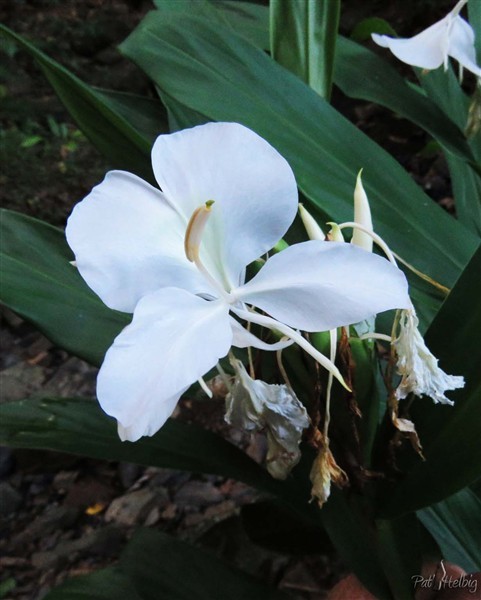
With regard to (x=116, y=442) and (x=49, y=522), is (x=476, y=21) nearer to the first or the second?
(x=116, y=442)

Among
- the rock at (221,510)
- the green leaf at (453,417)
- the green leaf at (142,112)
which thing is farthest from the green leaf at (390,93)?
the rock at (221,510)

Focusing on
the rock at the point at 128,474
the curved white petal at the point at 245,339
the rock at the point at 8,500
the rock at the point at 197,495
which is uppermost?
the curved white petal at the point at 245,339

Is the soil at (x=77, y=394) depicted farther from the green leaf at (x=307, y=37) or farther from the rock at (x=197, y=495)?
the green leaf at (x=307, y=37)

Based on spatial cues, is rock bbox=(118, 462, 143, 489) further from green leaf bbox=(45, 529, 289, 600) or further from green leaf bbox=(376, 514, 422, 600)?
green leaf bbox=(376, 514, 422, 600)

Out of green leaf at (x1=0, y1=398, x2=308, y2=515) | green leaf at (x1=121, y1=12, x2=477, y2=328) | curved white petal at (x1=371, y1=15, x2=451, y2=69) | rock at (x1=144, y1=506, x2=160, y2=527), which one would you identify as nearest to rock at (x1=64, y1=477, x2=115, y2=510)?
rock at (x1=144, y1=506, x2=160, y2=527)

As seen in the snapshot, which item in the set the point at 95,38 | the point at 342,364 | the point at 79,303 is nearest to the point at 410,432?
the point at 342,364
